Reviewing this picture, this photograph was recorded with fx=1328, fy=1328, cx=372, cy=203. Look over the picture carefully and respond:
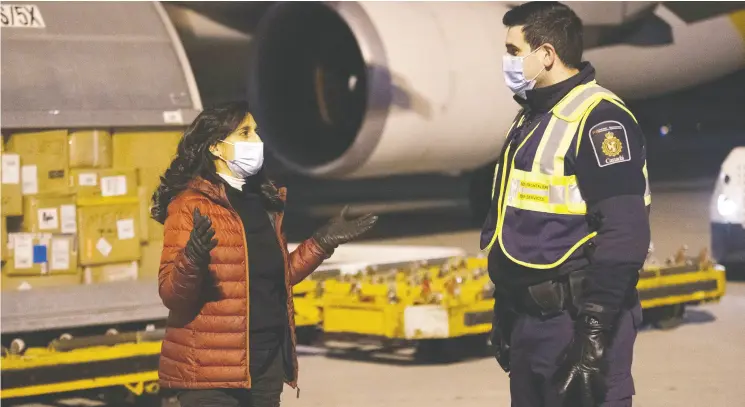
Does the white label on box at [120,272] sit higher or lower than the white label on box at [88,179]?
lower

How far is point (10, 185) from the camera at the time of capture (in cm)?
627

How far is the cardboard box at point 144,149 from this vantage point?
664 centimetres

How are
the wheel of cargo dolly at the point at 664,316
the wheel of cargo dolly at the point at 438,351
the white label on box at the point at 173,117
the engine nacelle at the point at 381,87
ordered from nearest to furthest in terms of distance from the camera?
the white label on box at the point at 173,117 → the wheel of cargo dolly at the point at 438,351 → the wheel of cargo dolly at the point at 664,316 → the engine nacelle at the point at 381,87

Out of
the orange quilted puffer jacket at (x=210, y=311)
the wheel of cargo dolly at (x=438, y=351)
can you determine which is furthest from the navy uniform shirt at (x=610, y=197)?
the wheel of cargo dolly at (x=438, y=351)

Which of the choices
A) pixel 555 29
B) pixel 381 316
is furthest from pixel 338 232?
pixel 381 316

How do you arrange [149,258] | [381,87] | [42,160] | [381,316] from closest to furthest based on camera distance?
[42,160]
[149,258]
[381,316]
[381,87]

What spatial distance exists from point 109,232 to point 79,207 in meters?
0.20

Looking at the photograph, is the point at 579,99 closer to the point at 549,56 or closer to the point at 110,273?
the point at 549,56

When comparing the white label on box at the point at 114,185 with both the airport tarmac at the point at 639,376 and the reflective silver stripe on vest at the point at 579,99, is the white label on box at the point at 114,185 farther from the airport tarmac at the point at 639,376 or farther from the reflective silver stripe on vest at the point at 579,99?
the reflective silver stripe on vest at the point at 579,99

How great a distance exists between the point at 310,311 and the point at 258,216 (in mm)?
3446

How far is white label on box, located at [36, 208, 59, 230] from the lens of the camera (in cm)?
637

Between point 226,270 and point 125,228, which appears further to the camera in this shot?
point 125,228

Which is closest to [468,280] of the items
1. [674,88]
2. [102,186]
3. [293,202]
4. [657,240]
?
[102,186]

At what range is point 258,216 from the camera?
413 cm
